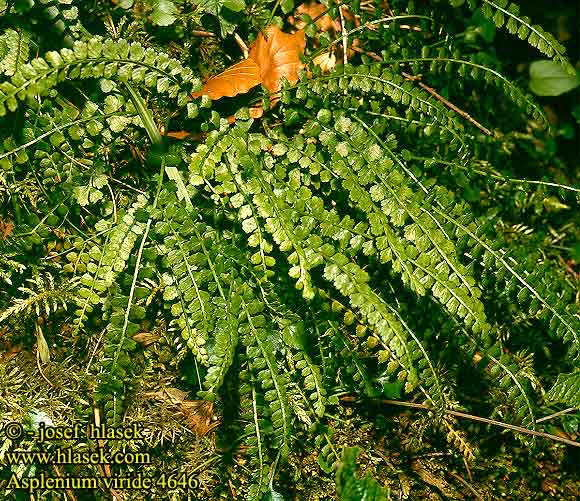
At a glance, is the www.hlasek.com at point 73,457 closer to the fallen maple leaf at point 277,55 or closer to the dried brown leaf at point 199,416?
the dried brown leaf at point 199,416

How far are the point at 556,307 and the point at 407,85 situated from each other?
32.7 inches

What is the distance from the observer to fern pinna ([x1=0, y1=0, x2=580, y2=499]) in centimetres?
174

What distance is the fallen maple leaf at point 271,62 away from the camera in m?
2.21

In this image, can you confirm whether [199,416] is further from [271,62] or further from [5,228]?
[271,62]

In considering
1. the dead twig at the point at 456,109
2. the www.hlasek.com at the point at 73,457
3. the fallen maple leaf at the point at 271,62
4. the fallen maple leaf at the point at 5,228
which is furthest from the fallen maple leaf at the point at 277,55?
the www.hlasek.com at the point at 73,457

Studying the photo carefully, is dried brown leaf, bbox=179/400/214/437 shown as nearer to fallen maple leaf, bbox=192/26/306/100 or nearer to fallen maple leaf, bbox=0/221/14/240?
fallen maple leaf, bbox=0/221/14/240

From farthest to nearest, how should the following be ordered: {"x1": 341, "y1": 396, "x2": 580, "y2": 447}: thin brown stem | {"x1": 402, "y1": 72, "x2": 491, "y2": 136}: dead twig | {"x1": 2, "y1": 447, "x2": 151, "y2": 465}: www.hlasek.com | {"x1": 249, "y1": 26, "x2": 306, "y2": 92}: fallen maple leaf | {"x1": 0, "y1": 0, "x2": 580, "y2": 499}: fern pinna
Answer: {"x1": 402, "y1": 72, "x2": 491, "y2": 136}: dead twig, {"x1": 249, "y1": 26, "x2": 306, "y2": 92}: fallen maple leaf, {"x1": 341, "y1": 396, "x2": 580, "y2": 447}: thin brown stem, {"x1": 2, "y1": 447, "x2": 151, "y2": 465}: www.hlasek.com, {"x1": 0, "y1": 0, "x2": 580, "y2": 499}: fern pinna

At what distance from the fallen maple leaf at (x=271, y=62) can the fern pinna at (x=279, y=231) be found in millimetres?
105

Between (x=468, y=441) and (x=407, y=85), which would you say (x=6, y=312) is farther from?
(x=468, y=441)

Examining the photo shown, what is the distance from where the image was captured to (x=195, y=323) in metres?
1.93

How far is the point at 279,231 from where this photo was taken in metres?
1.69

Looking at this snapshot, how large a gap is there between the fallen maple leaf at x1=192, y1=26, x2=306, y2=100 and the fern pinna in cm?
11

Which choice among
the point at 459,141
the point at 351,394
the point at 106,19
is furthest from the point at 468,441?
the point at 106,19

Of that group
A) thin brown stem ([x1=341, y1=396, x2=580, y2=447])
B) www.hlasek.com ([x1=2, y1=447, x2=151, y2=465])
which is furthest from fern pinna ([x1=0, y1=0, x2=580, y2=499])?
www.hlasek.com ([x1=2, y1=447, x2=151, y2=465])
